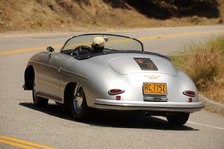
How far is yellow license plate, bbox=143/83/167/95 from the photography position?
10383 mm

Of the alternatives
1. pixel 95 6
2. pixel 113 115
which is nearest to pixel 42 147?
pixel 113 115

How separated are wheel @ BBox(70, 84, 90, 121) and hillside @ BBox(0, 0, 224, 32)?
24330mm

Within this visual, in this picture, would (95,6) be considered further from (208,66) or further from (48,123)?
(48,123)

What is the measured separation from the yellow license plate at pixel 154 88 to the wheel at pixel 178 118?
61 centimetres

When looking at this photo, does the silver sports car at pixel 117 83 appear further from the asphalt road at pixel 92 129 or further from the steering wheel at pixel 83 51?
the asphalt road at pixel 92 129

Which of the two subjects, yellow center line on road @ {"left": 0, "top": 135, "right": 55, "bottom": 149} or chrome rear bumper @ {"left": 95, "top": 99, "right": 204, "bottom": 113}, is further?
chrome rear bumper @ {"left": 95, "top": 99, "right": 204, "bottom": 113}

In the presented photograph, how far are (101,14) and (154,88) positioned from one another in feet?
111

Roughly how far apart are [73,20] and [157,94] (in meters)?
30.8

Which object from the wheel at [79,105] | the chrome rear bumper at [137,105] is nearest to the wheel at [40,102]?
the wheel at [79,105]

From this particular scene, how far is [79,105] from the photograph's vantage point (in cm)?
1077

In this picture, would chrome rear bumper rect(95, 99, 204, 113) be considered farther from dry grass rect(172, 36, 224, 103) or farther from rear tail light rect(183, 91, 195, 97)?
dry grass rect(172, 36, 224, 103)

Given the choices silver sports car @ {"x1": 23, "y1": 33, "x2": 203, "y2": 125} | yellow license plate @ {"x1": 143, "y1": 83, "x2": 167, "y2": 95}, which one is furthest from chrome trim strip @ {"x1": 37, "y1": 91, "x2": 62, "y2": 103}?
yellow license plate @ {"x1": 143, "y1": 83, "x2": 167, "y2": 95}

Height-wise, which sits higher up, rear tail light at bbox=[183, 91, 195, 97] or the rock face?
rear tail light at bbox=[183, 91, 195, 97]

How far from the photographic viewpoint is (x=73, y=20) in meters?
40.9
